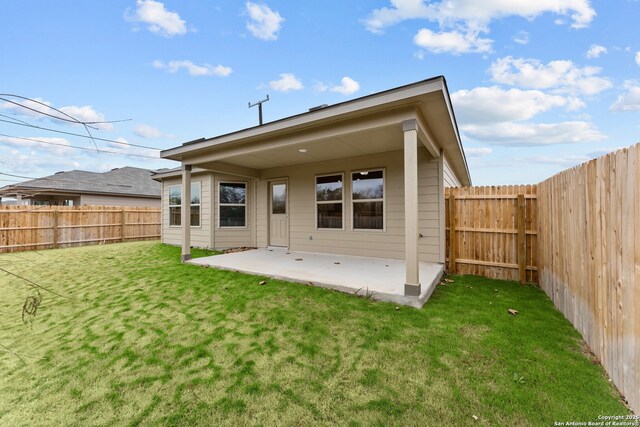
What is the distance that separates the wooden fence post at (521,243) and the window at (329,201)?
12.4ft

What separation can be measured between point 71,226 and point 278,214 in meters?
8.68

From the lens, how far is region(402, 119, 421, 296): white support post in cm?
371

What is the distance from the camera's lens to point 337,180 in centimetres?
711

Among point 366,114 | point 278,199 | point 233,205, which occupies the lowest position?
point 233,205

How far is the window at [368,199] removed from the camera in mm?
6531

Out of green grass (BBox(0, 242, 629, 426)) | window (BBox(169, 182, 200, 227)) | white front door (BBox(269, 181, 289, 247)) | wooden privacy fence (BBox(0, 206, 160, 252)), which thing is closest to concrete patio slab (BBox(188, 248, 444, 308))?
green grass (BBox(0, 242, 629, 426))

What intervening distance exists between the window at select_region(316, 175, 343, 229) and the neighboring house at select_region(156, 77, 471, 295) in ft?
0.09

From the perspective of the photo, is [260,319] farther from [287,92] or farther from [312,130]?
[287,92]

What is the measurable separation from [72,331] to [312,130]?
432 centimetres

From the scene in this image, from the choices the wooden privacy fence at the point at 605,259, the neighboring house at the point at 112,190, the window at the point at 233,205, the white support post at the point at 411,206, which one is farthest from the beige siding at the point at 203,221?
the wooden privacy fence at the point at 605,259

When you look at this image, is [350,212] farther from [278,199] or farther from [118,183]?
[118,183]

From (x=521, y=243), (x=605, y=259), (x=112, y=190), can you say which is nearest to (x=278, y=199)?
(x=521, y=243)

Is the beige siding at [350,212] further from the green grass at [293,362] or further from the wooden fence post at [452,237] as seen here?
the green grass at [293,362]

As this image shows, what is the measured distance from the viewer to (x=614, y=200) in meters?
2.18
